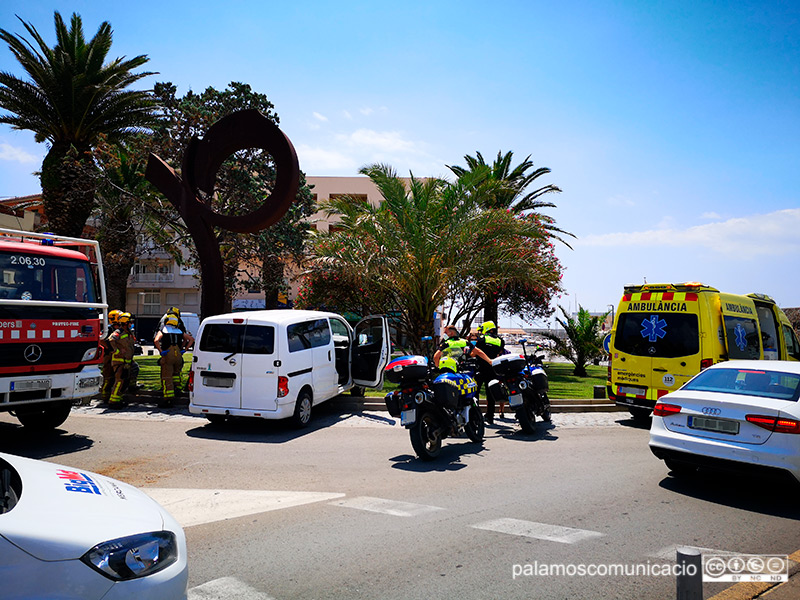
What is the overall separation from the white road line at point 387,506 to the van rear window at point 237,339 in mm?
4087

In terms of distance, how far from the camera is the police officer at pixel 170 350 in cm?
1180

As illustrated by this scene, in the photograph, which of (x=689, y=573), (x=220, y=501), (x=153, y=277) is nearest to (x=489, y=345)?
(x=220, y=501)

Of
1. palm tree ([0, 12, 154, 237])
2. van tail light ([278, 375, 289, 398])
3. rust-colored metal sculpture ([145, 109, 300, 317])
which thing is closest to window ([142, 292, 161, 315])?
palm tree ([0, 12, 154, 237])

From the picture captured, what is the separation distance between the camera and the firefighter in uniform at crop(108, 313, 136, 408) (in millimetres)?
11977

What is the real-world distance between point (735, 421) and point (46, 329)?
874cm

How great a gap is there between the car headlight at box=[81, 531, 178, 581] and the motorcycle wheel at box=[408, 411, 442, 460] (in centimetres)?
475

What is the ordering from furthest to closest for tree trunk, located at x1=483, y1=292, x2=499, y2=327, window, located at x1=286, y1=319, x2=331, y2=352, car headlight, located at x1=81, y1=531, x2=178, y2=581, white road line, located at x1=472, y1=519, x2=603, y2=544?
tree trunk, located at x1=483, y1=292, x2=499, y2=327, window, located at x1=286, y1=319, x2=331, y2=352, white road line, located at x1=472, y1=519, x2=603, y2=544, car headlight, located at x1=81, y1=531, x2=178, y2=581

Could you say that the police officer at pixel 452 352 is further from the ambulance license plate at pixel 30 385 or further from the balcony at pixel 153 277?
the balcony at pixel 153 277

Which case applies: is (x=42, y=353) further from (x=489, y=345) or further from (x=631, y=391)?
(x=631, y=391)

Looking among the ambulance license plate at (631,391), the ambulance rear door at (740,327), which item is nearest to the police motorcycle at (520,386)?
the ambulance license plate at (631,391)

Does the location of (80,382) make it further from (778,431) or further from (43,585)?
(778,431)

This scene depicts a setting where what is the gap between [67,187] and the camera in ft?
64.6

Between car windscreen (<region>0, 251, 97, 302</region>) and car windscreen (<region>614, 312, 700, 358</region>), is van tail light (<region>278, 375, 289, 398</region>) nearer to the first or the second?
car windscreen (<region>0, 251, 97, 302</region>)

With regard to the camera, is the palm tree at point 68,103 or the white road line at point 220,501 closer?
the white road line at point 220,501
